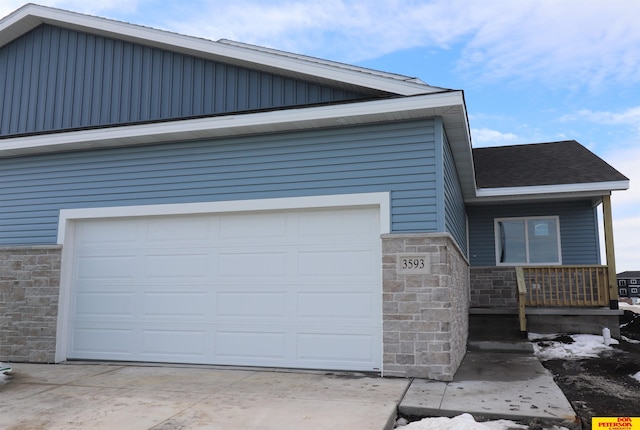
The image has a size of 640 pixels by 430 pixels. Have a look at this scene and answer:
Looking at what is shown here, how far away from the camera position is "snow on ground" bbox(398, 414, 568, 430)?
14.1ft

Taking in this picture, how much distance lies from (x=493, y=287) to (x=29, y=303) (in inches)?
393

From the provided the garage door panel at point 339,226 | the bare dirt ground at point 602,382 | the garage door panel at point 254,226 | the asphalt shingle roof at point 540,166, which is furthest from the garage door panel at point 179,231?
the asphalt shingle roof at point 540,166

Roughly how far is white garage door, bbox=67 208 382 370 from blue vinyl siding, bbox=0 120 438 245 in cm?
40

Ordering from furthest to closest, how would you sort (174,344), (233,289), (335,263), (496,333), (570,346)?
1. (496,333)
2. (570,346)
3. (174,344)
4. (233,289)
5. (335,263)

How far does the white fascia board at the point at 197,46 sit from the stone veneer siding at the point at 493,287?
23.2ft

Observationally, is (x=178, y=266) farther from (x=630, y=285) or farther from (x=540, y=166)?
(x=630, y=285)

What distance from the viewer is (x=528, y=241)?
1262 cm

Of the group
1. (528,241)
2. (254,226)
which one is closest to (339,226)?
(254,226)

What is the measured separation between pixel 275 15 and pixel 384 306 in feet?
18.7

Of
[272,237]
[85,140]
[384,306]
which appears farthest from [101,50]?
[384,306]

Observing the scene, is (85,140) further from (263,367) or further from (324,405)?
(324,405)

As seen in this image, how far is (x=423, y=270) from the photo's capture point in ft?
21.3

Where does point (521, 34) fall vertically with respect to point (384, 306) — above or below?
above

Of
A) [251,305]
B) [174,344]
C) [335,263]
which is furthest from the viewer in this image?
[174,344]
